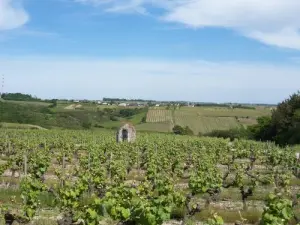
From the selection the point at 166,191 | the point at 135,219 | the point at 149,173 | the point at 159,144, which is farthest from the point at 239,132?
the point at 135,219

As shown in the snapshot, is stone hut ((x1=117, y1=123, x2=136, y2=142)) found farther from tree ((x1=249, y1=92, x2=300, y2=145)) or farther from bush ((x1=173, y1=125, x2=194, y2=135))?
bush ((x1=173, y1=125, x2=194, y2=135))

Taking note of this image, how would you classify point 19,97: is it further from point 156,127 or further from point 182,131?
point 182,131

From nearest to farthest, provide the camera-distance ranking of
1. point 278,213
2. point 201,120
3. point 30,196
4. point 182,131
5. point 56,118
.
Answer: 1. point 278,213
2. point 30,196
3. point 182,131
4. point 201,120
5. point 56,118

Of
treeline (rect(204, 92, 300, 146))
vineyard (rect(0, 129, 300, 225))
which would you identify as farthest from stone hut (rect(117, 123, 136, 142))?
treeline (rect(204, 92, 300, 146))

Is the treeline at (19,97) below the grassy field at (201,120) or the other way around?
the other way around

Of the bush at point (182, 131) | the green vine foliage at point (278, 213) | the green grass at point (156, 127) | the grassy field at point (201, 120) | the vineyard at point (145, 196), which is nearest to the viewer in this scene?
the green vine foliage at point (278, 213)

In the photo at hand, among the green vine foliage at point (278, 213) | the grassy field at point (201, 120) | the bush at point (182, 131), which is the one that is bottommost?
the bush at point (182, 131)

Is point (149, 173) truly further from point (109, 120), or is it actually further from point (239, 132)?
point (109, 120)

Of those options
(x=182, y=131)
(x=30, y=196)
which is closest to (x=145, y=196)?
(x=30, y=196)

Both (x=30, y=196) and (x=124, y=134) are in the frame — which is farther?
(x=124, y=134)

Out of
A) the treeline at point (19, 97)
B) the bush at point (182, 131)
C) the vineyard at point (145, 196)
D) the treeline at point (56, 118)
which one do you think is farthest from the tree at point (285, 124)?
the treeline at point (19, 97)

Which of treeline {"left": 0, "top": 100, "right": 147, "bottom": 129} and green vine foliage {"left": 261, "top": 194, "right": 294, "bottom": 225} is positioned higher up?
green vine foliage {"left": 261, "top": 194, "right": 294, "bottom": 225}

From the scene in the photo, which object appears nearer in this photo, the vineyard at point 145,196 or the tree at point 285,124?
the vineyard at point 145,196

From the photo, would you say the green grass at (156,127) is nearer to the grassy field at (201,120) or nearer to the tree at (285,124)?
the grassy field at (201,120)
